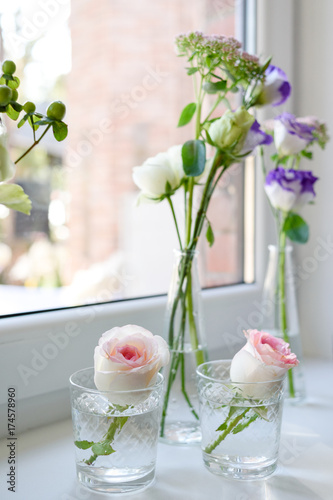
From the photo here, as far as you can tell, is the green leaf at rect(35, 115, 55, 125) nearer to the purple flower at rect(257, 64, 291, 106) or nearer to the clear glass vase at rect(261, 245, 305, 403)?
the purple flower at rect(257, 64, 291, 106)

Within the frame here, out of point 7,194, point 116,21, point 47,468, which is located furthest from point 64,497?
point 116,21

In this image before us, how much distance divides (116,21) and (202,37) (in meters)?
1.17

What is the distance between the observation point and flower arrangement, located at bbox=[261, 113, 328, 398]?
69cm

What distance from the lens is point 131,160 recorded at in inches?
67.9

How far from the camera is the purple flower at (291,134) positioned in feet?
2.26

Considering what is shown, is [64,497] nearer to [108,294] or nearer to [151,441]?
[151,441]

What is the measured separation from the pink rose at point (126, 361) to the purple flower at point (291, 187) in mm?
342

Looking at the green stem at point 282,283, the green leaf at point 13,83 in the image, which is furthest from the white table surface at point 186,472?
the green leaf at point 13,83

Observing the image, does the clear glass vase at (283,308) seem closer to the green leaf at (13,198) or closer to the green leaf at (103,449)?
the green leaf at (103,449)

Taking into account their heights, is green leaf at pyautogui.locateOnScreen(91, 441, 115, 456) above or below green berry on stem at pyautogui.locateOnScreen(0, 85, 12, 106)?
below

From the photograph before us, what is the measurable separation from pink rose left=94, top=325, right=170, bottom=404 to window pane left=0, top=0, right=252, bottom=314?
238 millimetres

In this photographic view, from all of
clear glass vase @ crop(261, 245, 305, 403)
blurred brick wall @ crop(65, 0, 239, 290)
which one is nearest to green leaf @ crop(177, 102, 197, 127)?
clear glass vase @ crop(261, 245, 305, 403)

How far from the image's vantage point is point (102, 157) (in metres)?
1.76

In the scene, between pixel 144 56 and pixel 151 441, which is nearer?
pixel 151 441
